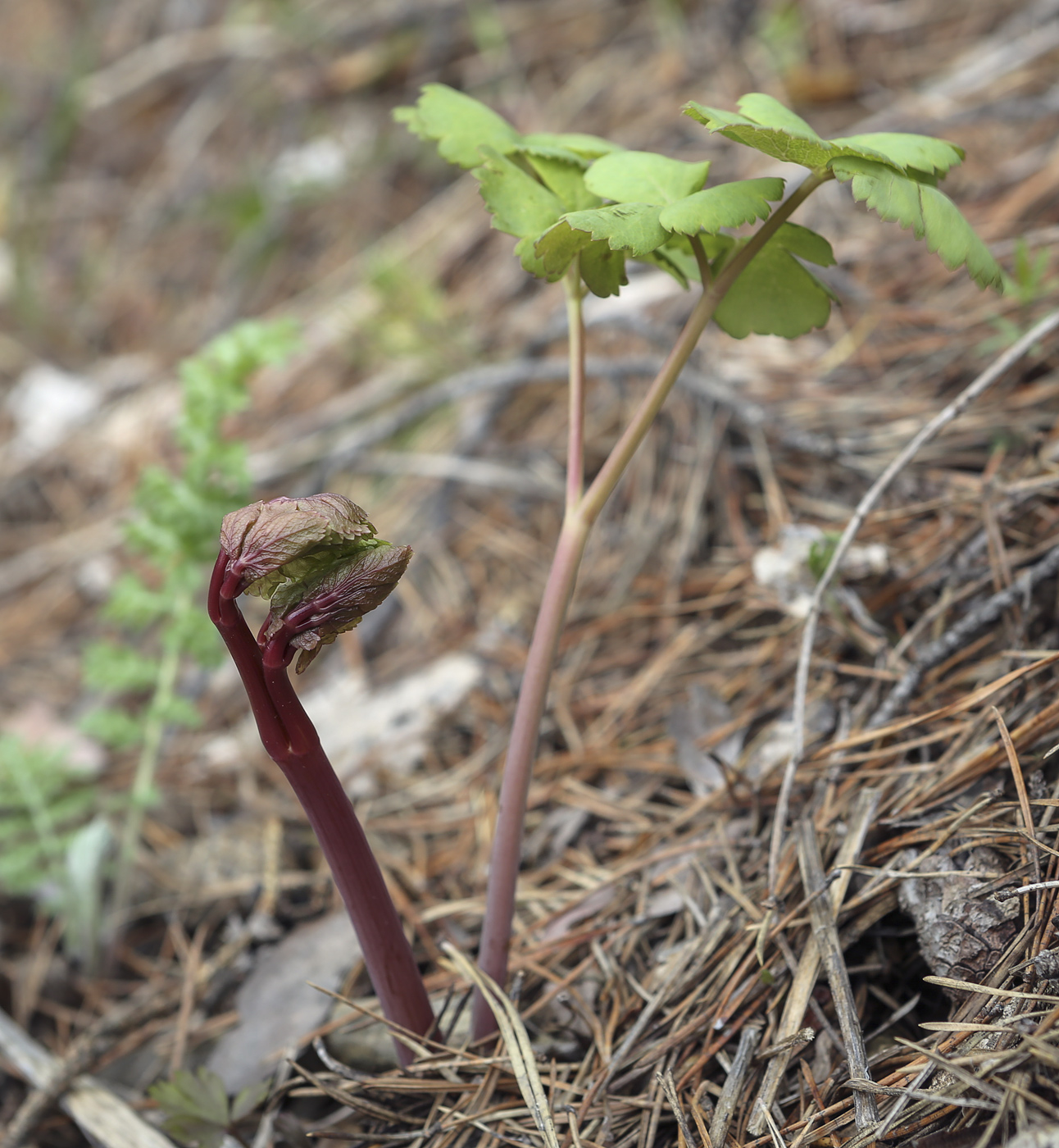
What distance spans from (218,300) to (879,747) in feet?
12.3

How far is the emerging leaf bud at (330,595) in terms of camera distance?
115 centimetres

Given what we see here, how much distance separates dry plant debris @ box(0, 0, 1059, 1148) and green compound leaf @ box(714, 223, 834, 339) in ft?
1.80

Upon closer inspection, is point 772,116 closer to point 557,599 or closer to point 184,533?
point 557,599

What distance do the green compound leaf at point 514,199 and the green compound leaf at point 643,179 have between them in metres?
0.08

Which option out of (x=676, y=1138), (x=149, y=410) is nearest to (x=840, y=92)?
(x=149, y=410)

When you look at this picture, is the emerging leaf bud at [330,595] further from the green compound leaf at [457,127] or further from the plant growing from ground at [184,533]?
the plant growing from ground at [184,533]

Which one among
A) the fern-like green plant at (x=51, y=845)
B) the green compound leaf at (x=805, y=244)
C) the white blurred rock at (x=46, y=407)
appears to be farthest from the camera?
the white blurred rock at (x=46, y=407)

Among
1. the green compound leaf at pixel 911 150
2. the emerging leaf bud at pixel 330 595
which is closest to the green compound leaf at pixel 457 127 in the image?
the green compound leaf at pixel 911 150

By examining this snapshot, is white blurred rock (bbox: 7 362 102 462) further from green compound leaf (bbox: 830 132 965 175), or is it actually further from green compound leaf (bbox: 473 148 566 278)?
green compound leaf (bbox: 830 132 965 175)

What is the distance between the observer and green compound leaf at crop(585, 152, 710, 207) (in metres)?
1.23

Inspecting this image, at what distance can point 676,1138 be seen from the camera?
1338mm

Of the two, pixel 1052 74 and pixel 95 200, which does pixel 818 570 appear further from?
pixel 95 200

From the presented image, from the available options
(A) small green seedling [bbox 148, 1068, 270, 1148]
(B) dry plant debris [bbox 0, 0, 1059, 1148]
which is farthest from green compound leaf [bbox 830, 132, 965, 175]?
(A) small green seedling [bbox 148, 1068, 270, 1148]

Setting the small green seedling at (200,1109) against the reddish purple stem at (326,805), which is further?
the small green seedling at (200,1109)
